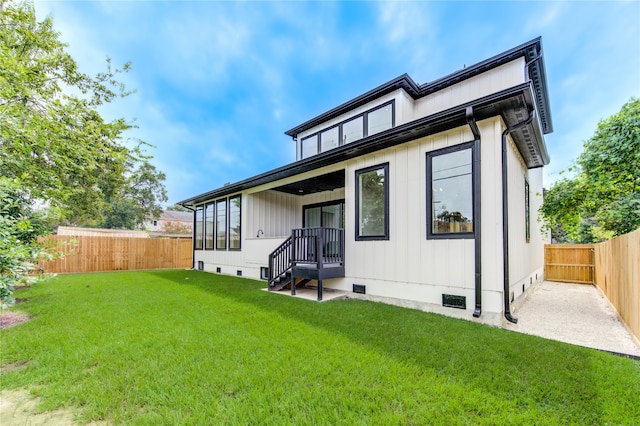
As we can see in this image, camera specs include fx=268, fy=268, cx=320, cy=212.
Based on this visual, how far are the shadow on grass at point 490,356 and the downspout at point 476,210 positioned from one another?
45cm

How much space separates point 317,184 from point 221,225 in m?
4.81

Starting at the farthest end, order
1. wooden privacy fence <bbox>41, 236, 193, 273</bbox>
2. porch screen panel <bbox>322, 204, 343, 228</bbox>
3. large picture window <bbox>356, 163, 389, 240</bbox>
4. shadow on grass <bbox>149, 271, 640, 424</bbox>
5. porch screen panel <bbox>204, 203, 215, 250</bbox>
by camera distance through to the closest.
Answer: porch screen panel <bbox>204, 203, 215, 250</bbox>, wooden privacy fence <bbox>41, 236, 193, 273</bbox>, porch screen panel <bbox>322, 204, 343, 228</bbox>, large picture window <bbox>356, 163, 389, 240</bbox>, shadow on grass <bbox>149, 271, 640, 424</bbox>

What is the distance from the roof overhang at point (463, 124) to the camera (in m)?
3.98

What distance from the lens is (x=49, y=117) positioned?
5320mm

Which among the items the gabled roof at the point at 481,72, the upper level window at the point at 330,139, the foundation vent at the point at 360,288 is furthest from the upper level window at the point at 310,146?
the foundation vent at the point at 360,288

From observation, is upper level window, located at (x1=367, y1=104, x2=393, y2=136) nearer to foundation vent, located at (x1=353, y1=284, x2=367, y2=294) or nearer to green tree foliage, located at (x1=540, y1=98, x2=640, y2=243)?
foundation vent, located at (x1=353, y1=284, x2=367, y2=294)

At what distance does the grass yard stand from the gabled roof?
5986mm

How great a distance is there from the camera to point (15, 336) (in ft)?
11.8

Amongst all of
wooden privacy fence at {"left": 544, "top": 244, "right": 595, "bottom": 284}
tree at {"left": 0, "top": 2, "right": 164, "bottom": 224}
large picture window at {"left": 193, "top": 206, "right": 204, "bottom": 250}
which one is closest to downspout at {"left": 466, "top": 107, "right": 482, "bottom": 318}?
tree at {"left": 0, "top": 2, "right": 164, "bottom": 224}

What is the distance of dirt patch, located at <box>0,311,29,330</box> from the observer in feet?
13.7

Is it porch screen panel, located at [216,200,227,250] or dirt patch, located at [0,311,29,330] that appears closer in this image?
dirt patch, located at [0,311,29,330]

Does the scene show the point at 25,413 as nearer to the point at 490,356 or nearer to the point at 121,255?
the point at 490,356

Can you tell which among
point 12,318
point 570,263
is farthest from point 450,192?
point 570,263

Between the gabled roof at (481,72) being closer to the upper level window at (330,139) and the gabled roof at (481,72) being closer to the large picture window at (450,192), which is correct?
the upper level window at (330,139)
